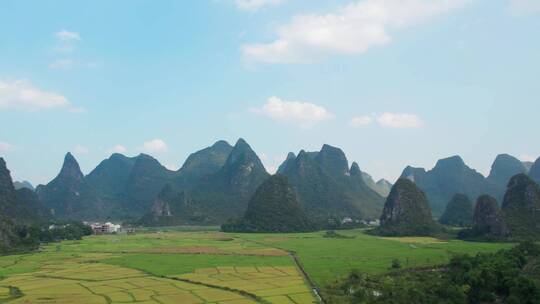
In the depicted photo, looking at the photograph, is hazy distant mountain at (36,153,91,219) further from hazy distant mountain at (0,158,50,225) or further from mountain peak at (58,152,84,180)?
hazy distant mountain at (0,158,50,225)

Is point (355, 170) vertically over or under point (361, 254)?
over

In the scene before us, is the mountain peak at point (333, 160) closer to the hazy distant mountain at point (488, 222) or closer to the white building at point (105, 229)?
the white building at point (105, 229)

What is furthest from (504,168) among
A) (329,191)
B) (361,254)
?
(361,254)

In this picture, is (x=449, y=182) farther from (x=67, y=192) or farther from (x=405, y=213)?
(x=67, y=192)

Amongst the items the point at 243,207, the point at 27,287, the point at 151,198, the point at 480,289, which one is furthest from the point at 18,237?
the point at 151,198

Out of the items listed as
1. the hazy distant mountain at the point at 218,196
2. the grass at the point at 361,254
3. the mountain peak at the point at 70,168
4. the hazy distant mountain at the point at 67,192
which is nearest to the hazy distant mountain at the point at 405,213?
the grass at the point at 361,254

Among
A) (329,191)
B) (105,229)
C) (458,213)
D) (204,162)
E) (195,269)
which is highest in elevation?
(204,162)
